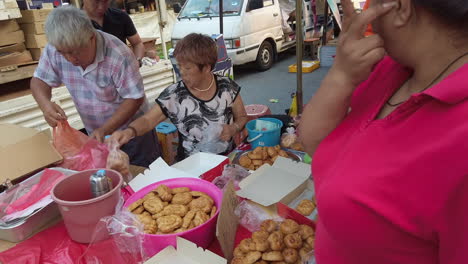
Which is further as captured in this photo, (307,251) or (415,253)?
(307,251)

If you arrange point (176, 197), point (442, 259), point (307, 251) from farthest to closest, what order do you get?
point (176, 197) < point (307, 251) < point (442, 259)

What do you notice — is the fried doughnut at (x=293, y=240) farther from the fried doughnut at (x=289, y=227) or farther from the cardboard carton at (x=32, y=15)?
the cardboard carton at (x=32, y=15)

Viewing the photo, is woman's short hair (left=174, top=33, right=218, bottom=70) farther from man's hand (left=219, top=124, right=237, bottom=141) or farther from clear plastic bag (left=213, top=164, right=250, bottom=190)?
clear plastic bag (left=213, top=164, right=250, bottom=190)

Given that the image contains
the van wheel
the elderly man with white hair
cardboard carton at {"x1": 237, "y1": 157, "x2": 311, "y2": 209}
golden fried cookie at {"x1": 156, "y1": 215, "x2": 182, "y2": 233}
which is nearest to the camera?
golden fried cookie at {"x1": 156, "y1": 215, "x2": 182, "y2": 233}

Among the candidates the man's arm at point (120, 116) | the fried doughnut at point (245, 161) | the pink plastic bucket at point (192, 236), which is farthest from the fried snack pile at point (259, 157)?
the man's arm at point (120, 116)

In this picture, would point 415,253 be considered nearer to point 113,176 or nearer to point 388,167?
point 388,167

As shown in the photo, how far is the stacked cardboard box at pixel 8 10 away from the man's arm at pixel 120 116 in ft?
7.57

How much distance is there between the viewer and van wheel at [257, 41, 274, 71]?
8.42 meters

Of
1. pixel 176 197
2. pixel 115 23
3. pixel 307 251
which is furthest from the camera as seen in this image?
pixel 115 23

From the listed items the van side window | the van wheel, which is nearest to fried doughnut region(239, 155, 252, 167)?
the van side window

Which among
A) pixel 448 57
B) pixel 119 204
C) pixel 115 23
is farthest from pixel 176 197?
pixel 115 23

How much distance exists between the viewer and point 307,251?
1.22 metres

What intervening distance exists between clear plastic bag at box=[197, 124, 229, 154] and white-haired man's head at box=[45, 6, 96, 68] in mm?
987

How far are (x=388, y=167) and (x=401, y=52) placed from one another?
0.27 meters
